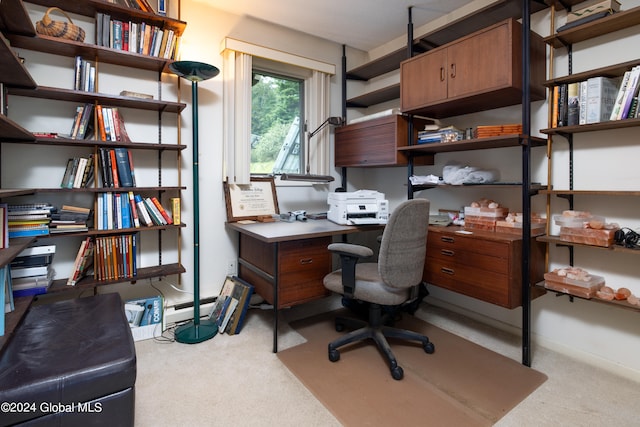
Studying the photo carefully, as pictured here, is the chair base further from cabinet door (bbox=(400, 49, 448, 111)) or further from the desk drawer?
cabinet door (bbox=(400, 49, 448, 111))

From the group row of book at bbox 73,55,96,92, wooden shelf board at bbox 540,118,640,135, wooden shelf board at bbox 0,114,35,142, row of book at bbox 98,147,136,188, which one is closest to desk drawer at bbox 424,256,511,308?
wooden shelf board at bbox 540,118,640,135

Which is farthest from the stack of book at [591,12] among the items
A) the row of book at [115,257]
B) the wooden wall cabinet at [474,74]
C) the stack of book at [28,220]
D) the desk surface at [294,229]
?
the stack of book at [28,220]

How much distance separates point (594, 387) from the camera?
6.04 ft

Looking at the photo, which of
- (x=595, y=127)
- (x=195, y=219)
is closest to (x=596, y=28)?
(x=595, y=127)

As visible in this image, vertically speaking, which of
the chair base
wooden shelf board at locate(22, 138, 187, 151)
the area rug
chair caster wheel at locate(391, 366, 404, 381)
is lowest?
the area rug

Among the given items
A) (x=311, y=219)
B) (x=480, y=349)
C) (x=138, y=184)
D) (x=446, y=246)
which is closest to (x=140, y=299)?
(x=138, y=184)

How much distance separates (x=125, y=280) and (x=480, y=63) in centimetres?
281

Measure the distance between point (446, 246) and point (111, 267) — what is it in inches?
93.2

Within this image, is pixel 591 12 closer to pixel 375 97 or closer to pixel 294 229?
pixel 375 97

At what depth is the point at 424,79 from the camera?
2508 millimetres

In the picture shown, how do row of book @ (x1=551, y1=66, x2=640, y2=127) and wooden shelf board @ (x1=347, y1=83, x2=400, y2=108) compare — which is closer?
row of book @ (x1=551, y1=66, x2=640, y2=127)

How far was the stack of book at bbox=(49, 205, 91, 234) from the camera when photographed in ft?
6.75

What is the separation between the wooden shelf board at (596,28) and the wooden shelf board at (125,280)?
298 centimetres

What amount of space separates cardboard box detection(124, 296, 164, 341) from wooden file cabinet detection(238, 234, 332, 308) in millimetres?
741
